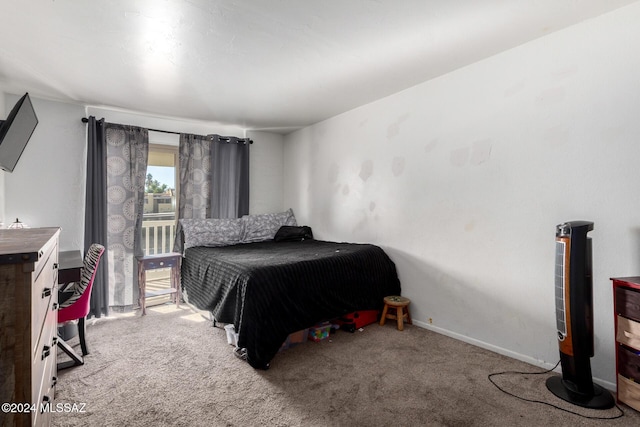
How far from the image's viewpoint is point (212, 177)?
4.36 meters

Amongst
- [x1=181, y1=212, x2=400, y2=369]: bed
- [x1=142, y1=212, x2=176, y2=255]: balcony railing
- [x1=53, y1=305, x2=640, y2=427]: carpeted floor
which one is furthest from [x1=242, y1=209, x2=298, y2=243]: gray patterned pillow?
[x1=53, y1=305, x2=640, y2=427]: carpeted floor

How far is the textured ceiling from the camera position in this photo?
1893 millimetres

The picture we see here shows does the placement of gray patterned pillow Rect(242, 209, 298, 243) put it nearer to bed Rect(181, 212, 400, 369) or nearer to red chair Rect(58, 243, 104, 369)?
bed Rect(181, 212, 400, 369)

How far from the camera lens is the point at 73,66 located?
2592mm

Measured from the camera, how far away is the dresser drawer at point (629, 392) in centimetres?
180

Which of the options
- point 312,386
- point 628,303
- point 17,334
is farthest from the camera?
point 312,386

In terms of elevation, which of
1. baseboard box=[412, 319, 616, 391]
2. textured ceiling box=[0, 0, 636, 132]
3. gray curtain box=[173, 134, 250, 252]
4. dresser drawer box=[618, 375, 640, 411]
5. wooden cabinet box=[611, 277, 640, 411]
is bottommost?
baseboard box=[412, 319, 616, 391]

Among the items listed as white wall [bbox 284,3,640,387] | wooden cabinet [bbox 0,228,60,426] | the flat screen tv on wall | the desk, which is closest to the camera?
wooden cabinet [bbox 0,228,60,426]

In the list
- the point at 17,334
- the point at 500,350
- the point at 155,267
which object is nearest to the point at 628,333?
the point at 500,350

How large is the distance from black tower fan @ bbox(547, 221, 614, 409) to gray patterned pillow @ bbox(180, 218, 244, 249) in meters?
3.35

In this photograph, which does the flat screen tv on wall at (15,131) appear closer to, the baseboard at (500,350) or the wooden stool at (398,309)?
the wooden stool at (398,309)

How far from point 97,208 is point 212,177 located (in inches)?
53.5

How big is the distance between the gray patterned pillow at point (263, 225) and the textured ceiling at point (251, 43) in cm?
164

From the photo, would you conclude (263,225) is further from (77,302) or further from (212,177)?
(77,302)
